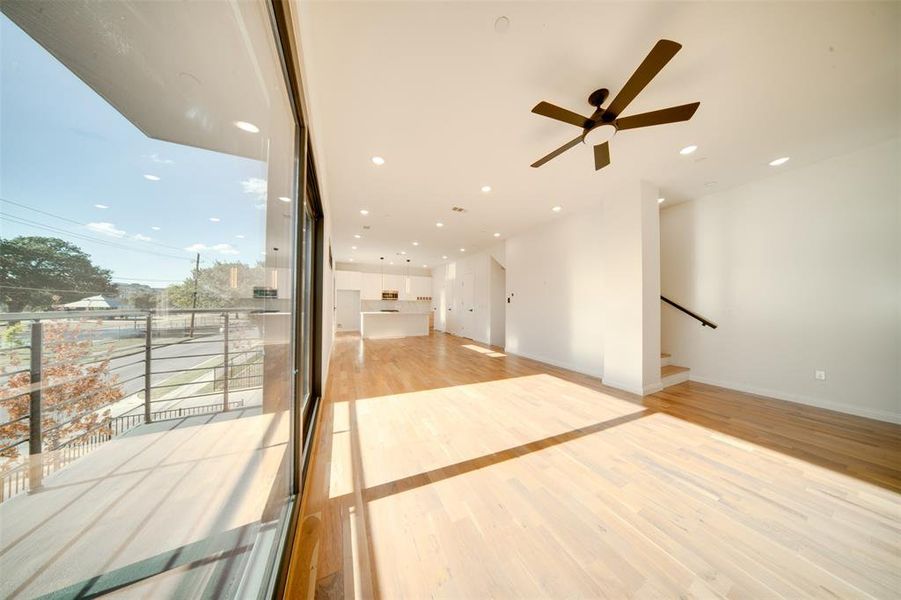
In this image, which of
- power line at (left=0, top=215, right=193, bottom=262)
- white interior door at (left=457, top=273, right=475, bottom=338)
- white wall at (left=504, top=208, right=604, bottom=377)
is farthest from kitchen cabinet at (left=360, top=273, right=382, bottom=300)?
power line at (left=0, top=215, right=193, bottom=262)

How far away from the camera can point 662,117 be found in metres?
1.96

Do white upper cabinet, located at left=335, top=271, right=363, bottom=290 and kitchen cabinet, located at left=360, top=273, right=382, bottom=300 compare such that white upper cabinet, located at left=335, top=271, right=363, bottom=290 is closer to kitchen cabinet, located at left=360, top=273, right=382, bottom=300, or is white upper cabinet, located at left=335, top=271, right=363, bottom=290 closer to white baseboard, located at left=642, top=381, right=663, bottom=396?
kitchen cabinet, located at left=360, top=273, right=382, bottom=300

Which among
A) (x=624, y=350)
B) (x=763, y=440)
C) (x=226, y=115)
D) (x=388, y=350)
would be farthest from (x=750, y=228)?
(x=388, y=350)

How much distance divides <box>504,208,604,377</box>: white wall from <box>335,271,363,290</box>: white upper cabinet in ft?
18.3

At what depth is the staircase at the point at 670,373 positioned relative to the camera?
3.84 metres

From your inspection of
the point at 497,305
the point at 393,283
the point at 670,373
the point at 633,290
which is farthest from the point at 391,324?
the point at 670,373

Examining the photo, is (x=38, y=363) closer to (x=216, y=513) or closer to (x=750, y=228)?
(x=216, y=513)

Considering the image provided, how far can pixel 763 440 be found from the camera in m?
2.37

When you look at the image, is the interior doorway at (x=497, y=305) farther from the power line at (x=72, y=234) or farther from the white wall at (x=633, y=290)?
the power line at (x=72, y=234)

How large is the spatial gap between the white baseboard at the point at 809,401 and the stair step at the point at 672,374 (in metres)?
0.19

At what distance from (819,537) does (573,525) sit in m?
1.25

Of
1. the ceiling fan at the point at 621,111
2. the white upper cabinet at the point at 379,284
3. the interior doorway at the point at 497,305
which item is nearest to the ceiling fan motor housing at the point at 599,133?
the ceiling fan at the point at 621,111

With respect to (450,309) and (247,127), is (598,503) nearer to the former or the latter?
(247,127)

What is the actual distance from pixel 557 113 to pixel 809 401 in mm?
4430
